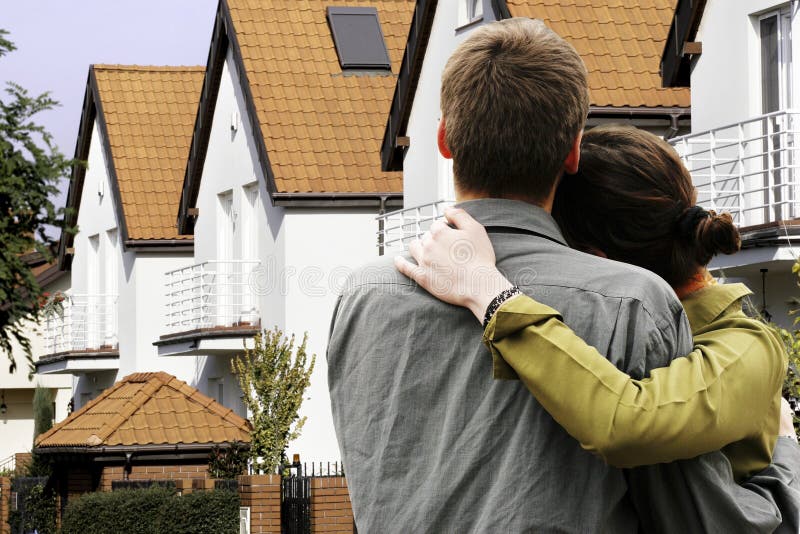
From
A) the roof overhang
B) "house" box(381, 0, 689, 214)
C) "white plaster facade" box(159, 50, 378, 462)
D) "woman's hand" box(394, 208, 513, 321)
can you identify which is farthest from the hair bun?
"white plaster facade" box(159, 50, 378, 462)

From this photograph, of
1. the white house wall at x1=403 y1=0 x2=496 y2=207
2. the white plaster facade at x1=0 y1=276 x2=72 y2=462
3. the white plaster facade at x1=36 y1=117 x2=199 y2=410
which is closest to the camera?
the white house wall at x1=403 y1=0 x2=496 y2=207

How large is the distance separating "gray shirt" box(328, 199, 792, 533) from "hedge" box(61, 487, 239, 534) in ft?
55.5

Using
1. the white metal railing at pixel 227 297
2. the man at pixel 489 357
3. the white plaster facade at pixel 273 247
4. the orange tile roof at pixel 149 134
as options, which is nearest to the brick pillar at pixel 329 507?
the white plaster facade at pixel 273 247

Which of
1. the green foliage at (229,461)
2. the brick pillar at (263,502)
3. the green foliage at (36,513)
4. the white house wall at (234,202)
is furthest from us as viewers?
the white house wall at (234,202)

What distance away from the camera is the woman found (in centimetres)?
246

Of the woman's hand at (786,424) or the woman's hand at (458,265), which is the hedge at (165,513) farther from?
the woman's hand at (458,265)

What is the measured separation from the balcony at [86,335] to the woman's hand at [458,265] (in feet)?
109

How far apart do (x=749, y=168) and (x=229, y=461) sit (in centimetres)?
1054

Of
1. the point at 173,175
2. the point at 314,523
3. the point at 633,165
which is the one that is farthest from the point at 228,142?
the point at 633,165

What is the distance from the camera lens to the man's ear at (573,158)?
2.69 metres

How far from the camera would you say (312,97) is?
87.0 ft

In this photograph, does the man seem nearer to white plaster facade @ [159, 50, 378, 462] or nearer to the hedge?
the hedge

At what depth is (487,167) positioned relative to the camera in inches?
106

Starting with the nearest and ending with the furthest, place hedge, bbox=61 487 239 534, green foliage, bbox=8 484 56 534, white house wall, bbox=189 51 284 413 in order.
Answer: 1. hedge, bbox=61 487 239 534
2. green foliage, bbox=8 484 56 534
3. white house wall, bbox=189 51 284 413
